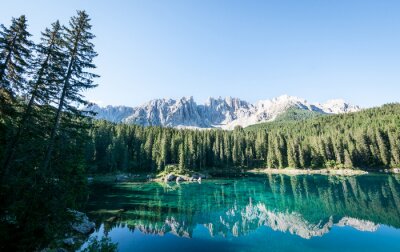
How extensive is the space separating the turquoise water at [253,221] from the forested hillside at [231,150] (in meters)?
43.8

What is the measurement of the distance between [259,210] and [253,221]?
7727 mm

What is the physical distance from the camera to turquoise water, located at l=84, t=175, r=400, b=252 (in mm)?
26547

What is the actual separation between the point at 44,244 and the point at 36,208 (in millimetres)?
2098

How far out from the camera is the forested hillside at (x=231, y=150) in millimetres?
96000

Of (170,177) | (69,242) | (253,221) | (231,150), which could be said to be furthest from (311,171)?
(69,242)

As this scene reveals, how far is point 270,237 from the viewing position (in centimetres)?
2889

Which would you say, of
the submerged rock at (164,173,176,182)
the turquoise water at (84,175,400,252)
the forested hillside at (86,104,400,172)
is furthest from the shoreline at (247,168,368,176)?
the submerged rock at (164,173,176,182)

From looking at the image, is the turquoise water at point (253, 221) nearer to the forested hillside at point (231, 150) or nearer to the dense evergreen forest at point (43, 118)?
the dense evergreen forest at point (43, 118)

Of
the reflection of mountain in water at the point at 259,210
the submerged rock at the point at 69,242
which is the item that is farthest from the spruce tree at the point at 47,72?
the reflection of mountain in water at the point at 259,210

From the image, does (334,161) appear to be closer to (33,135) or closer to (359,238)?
(359,238)

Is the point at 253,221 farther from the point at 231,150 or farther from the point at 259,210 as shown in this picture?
the point at 231,150

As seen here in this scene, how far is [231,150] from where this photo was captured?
11925cm

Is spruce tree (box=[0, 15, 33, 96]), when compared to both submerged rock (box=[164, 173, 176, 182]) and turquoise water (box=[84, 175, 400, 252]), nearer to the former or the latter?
turquoise water (box=[84, 175, 400, 252])

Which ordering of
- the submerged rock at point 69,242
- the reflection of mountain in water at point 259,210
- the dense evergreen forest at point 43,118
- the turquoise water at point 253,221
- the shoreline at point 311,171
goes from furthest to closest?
the shoreline at point 311,171 → the reflection of mountain in water at point 259,210 → the turquoise water at point 253,221 → the submerged rock at point 69,242 → the dense evergreen forest at point 43,118
